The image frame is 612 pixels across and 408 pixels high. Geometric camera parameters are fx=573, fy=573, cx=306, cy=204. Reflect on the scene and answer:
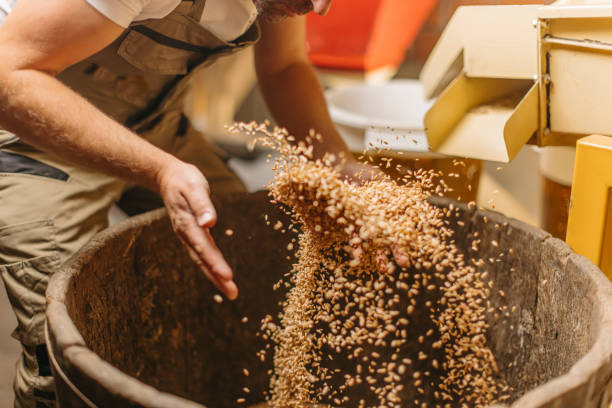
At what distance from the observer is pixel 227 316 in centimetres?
152

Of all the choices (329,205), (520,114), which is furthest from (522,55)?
(329,205)

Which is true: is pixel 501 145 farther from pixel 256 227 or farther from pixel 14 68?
pixel 14 68

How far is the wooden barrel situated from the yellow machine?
0.40 feet

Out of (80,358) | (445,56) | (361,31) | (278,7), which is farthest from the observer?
(361,31)

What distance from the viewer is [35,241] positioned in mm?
1214

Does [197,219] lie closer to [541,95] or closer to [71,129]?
[71,129]

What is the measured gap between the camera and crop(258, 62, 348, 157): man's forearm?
4.57 ft

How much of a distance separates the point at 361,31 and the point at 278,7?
1517 millimetres

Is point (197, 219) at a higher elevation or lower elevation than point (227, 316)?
A: higher

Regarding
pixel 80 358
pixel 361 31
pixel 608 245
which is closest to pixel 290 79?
pixel 608 245

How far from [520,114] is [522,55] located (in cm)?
16

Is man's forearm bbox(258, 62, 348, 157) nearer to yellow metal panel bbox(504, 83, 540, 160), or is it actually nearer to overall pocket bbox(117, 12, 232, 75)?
overall pocket bbox(117, 12, 232, 75)

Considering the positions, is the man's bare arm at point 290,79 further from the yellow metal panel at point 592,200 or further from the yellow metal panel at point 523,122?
the yellow metal panel at point 592,200

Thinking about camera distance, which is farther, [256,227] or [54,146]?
[256,227]
